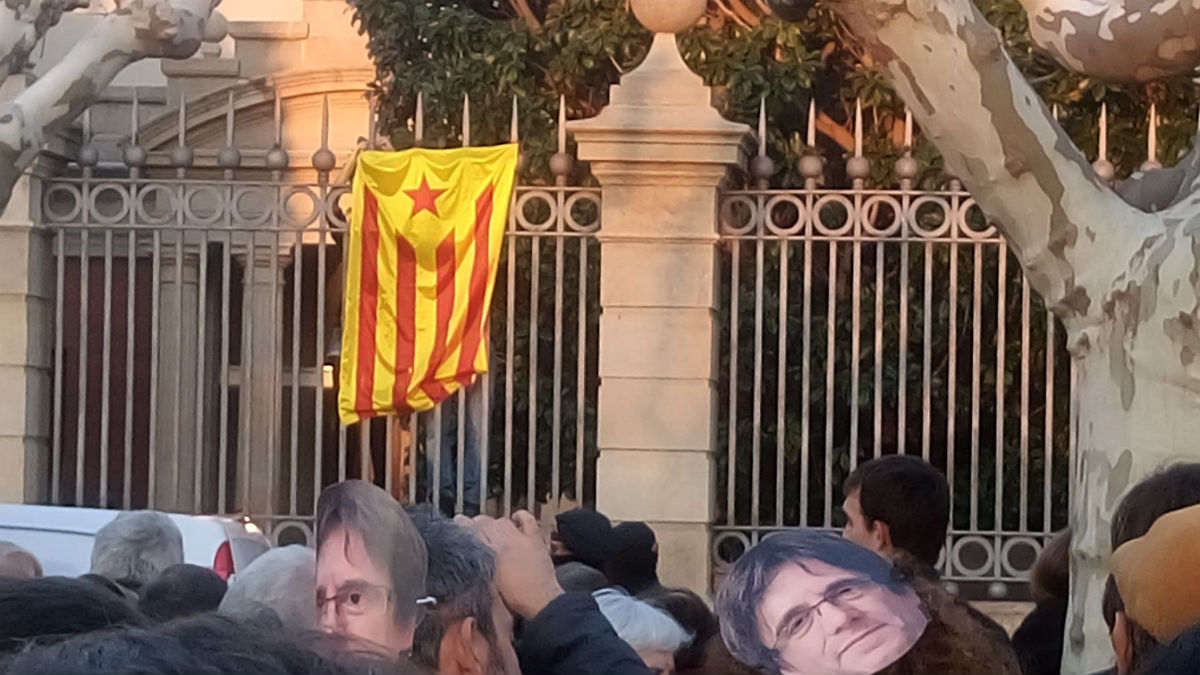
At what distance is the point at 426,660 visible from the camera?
9.20 ft

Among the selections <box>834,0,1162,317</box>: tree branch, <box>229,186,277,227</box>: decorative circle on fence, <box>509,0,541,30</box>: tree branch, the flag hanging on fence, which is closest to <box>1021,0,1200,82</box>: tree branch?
<box>834,0,1162,317</box>: tree branch

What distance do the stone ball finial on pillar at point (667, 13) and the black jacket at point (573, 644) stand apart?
454 centimetres

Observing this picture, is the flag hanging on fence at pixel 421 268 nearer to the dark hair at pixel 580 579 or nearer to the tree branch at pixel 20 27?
the tree branch at pixel 20 27

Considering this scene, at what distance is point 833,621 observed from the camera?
2543 mm

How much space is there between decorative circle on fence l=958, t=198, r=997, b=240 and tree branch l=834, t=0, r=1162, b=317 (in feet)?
7.10

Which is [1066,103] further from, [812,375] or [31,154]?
[31,154]

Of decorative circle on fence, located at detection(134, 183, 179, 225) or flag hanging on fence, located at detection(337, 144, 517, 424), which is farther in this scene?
decorative circle on fence, located at detection(134, 183, 179, 225)

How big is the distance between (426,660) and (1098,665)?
7.87 feet

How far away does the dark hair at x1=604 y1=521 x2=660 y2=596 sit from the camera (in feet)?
14.6


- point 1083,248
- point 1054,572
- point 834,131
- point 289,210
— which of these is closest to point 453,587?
point 1054,572

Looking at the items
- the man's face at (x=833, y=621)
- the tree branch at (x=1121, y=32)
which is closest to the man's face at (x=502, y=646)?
the man's face at (x=833, y=621)

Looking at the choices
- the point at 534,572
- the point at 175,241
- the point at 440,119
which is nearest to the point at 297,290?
the point at 175,241

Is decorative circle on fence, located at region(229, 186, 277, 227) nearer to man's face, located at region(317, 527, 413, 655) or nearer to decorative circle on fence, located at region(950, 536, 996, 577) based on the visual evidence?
decorative circle on fence, located at region(950, 536, 996, 577)

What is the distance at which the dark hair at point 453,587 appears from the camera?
2.81 metres
